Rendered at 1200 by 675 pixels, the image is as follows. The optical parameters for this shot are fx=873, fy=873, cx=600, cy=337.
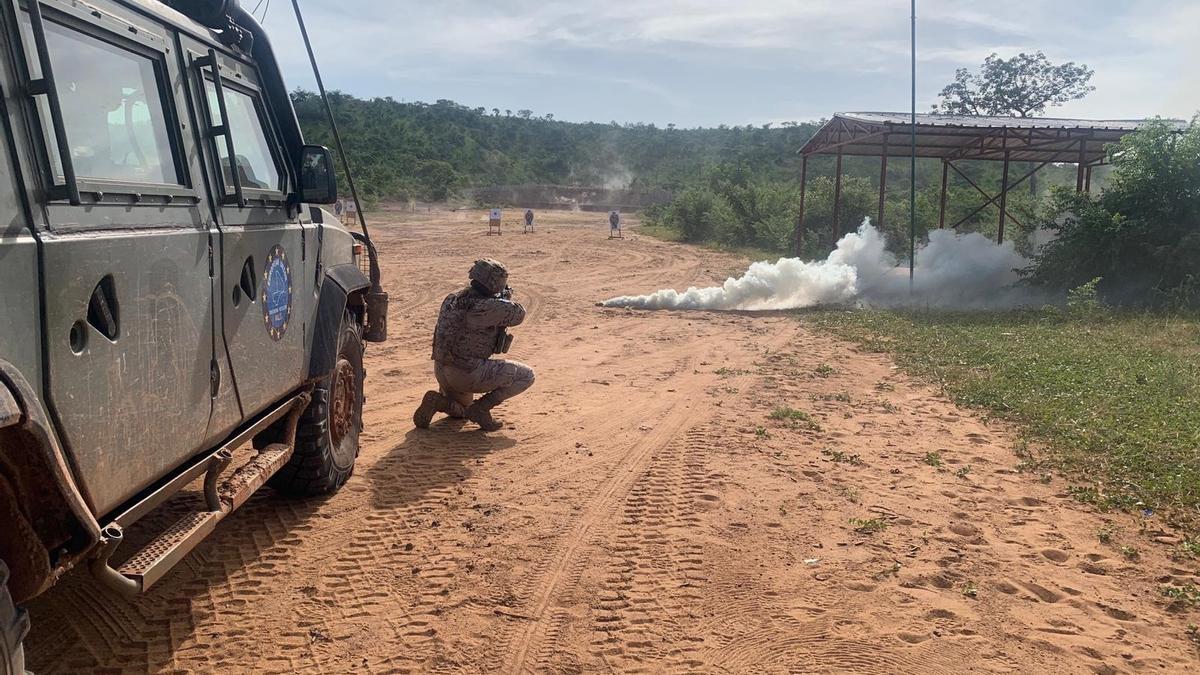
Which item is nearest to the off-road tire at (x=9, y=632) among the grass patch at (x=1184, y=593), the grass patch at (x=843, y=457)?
the grass patch at (x=1184, y=593)

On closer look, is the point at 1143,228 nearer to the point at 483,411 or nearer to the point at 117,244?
the point at 483,411

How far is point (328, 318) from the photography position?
190 inches

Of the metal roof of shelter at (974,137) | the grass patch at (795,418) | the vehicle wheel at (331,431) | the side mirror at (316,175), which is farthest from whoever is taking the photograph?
the metal roof of shelter at (974,137)

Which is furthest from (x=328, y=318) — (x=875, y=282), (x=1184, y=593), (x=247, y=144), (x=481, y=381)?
(x=875, y=282)

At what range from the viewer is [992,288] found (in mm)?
15641

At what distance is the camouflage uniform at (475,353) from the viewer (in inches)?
255

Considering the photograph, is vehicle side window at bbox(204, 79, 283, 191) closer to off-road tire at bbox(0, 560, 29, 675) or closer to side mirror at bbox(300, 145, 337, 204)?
side mirror at bbox(300, 145, 337, 204)

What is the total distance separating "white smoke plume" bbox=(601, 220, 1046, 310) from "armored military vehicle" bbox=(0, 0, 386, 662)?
10.2 metres

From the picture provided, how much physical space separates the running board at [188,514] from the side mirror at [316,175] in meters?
1.05

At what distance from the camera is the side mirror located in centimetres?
450

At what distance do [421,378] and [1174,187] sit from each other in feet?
39.3

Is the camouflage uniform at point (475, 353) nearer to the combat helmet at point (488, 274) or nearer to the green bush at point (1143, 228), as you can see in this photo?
the combat helmet at point (488, 274)

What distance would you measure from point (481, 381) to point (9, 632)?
4510 mm

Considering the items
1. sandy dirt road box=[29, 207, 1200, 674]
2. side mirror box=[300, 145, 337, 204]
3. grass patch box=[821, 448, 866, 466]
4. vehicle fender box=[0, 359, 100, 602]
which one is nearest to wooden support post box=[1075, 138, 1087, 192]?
sandy dirt road box=[29, 207, 1200, 674]
